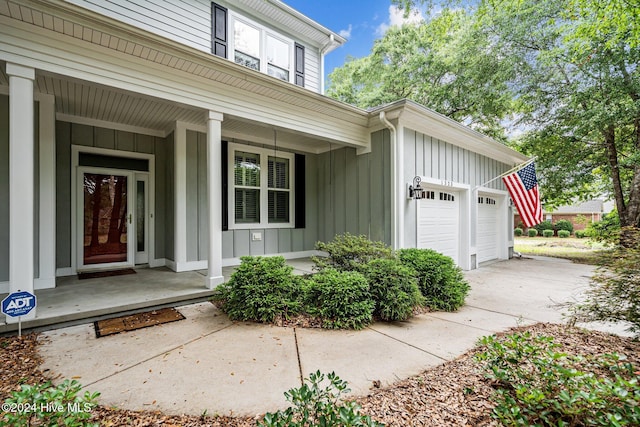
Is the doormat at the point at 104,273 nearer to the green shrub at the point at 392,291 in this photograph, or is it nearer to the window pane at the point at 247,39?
the green shrub at the point at 392,291

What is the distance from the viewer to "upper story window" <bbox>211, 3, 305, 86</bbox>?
6.07m

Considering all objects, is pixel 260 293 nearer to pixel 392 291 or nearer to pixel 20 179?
pixel 392 291

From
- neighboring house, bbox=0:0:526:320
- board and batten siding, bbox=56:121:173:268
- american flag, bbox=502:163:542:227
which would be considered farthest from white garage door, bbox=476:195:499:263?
board and batten siding, bbox=56:121:173:268

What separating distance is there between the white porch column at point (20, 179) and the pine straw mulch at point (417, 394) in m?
0.68

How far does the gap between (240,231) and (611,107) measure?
30.6ft

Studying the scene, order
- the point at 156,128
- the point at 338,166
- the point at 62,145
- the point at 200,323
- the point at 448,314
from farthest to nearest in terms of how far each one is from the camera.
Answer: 1. the point at 338,166
2. the point at 156,128
3. the point at 62,145
4. the point at 448,314
5. the point at 200,323

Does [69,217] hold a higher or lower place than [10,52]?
lower

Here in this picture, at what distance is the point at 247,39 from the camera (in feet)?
21.2

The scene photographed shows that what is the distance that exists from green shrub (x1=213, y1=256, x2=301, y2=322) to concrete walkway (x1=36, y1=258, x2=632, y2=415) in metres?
0.17

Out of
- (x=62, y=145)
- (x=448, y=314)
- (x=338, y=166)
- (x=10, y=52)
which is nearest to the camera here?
(x=10, y=52)

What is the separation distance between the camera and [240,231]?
606 cm

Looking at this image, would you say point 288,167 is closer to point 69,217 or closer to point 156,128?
point 156,128

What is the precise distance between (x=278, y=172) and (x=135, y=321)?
4.26 m

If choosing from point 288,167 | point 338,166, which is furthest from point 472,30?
point 288,167
